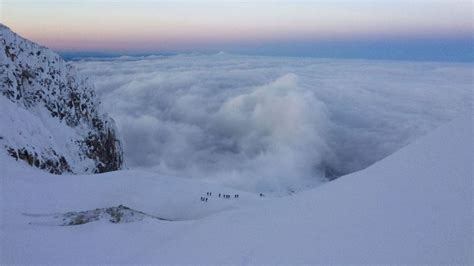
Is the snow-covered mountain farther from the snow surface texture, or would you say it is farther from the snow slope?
the snow surface texture

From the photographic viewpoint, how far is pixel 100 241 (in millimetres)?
8281

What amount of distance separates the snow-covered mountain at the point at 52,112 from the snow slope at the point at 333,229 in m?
17.7

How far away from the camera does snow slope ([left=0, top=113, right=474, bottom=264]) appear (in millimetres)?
4914

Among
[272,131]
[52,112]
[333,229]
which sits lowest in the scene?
[272,131]

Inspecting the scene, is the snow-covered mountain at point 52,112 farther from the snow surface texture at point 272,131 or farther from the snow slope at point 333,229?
the snow surface texture at point 272,131

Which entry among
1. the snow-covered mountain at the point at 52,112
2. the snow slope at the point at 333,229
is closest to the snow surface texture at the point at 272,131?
the snow-covered mountain at the point at 52,112

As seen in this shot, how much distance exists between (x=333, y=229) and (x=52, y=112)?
3781cm

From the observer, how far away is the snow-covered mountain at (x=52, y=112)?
87.5 ft

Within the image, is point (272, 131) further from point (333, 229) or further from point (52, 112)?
point (333, 229)

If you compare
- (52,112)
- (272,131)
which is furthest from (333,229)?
(272,131)

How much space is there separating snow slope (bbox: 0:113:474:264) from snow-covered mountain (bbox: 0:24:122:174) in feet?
58.1

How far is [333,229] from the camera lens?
5.89 m

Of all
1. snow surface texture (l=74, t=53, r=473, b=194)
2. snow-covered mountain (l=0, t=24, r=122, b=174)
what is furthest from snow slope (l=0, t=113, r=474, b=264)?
snow surface texture (l=74, t=53, r=473, b=194)

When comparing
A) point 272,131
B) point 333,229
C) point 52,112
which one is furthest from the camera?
point 272,131
